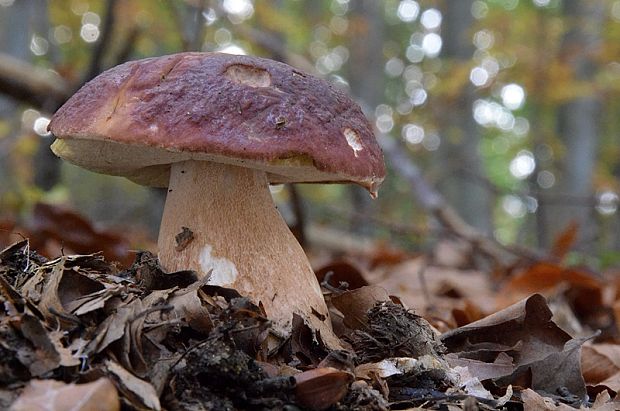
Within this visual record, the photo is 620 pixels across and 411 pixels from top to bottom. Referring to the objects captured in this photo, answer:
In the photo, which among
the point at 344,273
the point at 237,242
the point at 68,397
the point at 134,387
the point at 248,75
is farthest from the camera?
the point at 344,273

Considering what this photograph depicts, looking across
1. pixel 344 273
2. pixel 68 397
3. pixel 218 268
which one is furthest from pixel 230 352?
pixel 344 273

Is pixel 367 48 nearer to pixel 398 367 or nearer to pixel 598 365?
pixel 598 365

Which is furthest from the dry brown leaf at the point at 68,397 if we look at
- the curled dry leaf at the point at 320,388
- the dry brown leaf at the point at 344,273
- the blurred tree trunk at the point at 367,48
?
the blurred tree trunk at the point at 367,48

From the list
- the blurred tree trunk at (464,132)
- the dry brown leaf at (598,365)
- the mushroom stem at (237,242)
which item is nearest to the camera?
the mushroom stem at (237,242)

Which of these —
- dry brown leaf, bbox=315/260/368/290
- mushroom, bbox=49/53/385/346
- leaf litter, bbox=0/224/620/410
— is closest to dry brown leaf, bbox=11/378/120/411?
leaf litter, bbox=0/224/620/410

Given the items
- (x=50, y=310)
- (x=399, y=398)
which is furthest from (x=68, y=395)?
(x=399, y=398)

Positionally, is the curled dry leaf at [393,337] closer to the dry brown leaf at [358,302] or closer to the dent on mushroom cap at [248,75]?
the dry brown leaf at [358,302]
